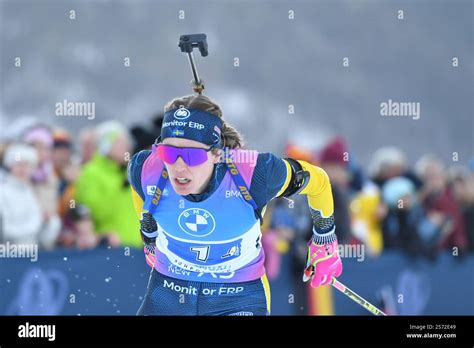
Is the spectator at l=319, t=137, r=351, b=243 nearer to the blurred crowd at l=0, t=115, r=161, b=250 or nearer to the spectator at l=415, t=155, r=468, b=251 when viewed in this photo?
the spectator at l=415, t=155, r=468, b=251

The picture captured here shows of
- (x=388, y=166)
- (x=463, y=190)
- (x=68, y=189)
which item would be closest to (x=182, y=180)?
(x=68, y=189)

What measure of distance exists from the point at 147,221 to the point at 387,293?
7.66 feet

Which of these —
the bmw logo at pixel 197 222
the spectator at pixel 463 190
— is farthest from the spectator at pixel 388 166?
the bmw logo at pixel 197 222

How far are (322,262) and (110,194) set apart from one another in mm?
1847

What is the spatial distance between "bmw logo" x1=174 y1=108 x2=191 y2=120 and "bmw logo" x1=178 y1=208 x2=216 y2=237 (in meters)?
0.47

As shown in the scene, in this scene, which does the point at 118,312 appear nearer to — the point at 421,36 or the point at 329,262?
the point at 329,262

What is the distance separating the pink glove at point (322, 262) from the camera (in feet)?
18.1

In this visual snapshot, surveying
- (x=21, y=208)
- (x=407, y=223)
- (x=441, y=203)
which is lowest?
(x=407, y=223)

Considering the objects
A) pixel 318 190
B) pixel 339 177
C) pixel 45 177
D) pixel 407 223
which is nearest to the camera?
pixel 318 190

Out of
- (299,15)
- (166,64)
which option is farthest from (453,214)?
(166,64)

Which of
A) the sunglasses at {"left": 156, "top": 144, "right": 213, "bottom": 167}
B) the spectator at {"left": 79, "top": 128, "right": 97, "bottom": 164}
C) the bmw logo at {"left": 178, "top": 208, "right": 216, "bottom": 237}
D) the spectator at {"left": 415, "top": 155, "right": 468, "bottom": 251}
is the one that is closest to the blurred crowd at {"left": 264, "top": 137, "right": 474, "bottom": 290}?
the spectator at {"left": 415, "top": 155, "right": 468, "bottom": 251}

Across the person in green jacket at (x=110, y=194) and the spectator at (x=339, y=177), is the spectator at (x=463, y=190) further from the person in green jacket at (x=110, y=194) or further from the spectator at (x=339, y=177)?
the person in green jacket at (x=110, y=194)

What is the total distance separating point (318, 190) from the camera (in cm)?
541

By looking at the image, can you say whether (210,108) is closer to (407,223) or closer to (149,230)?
(149,230)
